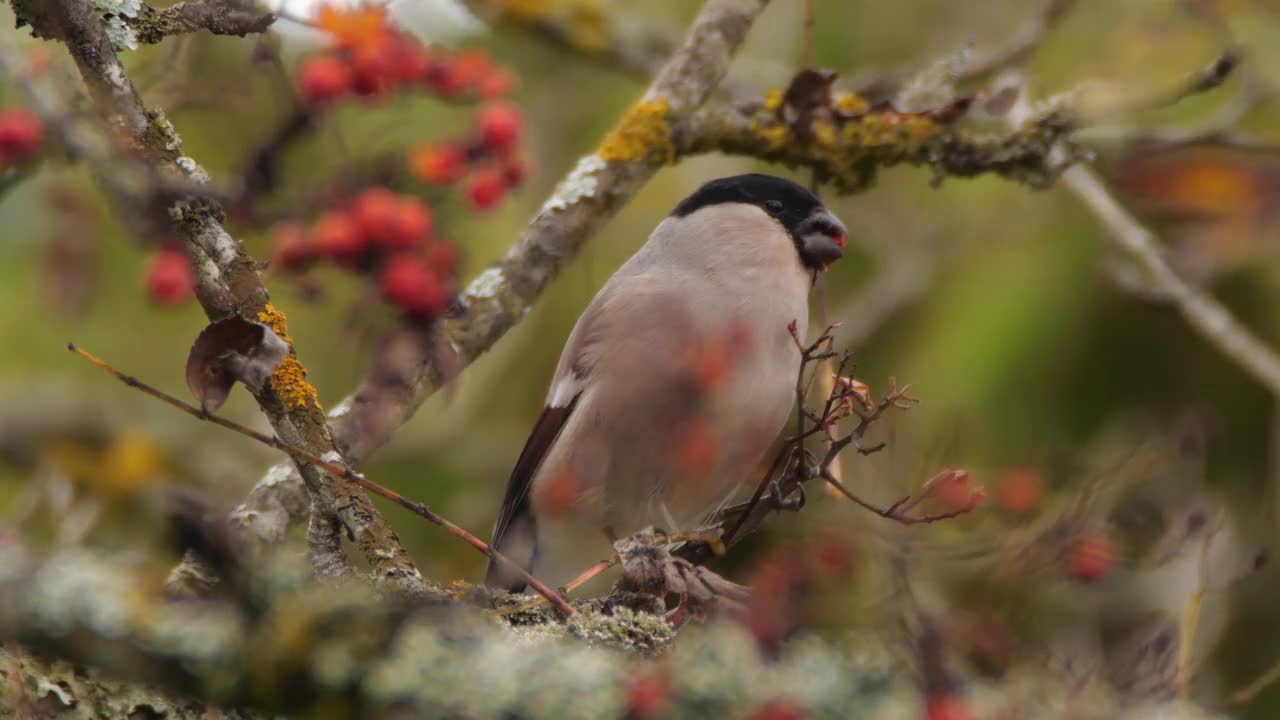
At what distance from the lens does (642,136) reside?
8.04 feet

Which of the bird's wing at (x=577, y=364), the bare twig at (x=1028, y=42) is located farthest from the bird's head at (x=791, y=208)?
the bare twig at (x=1028, y=42)

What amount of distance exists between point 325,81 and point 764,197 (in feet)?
3.86

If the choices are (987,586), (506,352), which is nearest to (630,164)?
(987,586)

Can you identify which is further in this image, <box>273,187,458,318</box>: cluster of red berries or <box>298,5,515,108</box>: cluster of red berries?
<box>298,5,515,108</box>: cluster of red berries

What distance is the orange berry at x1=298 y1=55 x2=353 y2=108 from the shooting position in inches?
75.4

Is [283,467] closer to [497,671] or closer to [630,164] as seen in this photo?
[630,164]

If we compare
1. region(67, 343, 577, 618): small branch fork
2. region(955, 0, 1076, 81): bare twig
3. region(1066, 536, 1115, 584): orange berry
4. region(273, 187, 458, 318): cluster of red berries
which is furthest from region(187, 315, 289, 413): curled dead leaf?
region(955, 0, 1076, 81): bare twig

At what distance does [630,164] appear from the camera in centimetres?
244

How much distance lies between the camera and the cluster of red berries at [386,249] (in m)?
1.60

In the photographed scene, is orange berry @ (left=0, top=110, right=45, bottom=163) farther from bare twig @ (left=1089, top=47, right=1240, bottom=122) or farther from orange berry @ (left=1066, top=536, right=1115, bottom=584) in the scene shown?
bare twig @ (left=1089, top=47, right=1240, bottom=122)

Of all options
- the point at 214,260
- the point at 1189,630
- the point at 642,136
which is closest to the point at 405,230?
the point at 214,260

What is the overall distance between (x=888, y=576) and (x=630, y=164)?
132cm

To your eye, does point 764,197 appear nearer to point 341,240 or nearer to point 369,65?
point 369,65

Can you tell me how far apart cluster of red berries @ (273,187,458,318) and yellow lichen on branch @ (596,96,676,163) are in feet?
2.60
